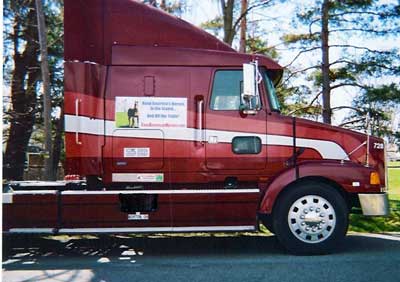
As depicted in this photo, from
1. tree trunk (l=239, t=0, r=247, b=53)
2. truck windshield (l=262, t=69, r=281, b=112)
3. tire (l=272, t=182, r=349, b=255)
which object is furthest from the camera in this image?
tree trunk (l=239, t=0, r=247, b=53)

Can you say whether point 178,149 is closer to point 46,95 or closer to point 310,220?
Result: point 310,220

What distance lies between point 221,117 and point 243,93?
1.53 ft

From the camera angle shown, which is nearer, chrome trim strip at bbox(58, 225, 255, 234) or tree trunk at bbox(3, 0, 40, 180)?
chrome trim strip at bbox(58, 225, 255, 234)

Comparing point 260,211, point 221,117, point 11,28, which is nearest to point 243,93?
point 221,117

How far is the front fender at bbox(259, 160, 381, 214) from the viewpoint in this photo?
23.7ft

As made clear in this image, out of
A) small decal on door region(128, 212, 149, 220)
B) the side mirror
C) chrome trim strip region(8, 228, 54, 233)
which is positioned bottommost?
chrome trim strip region(8, 228, 54, 233)

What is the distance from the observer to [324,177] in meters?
7.30

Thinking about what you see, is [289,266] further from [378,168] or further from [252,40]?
[252,40]

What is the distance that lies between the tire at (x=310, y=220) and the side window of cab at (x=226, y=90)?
1527 millimetres

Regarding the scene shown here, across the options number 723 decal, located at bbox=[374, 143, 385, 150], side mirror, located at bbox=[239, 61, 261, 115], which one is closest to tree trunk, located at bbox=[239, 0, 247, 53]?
number 723 decal, located at bbox=[374, 143, 385, 150]

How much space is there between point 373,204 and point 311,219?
926mm

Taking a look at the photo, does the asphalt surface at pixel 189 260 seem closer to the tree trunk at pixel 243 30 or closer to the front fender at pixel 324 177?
the front fender at pixel 324 177

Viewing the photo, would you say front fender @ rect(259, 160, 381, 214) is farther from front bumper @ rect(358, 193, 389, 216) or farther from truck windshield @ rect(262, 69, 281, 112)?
truck windshield @ rect(262, 69, 281, 112)

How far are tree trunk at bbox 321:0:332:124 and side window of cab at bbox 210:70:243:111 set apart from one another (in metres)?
7.11
